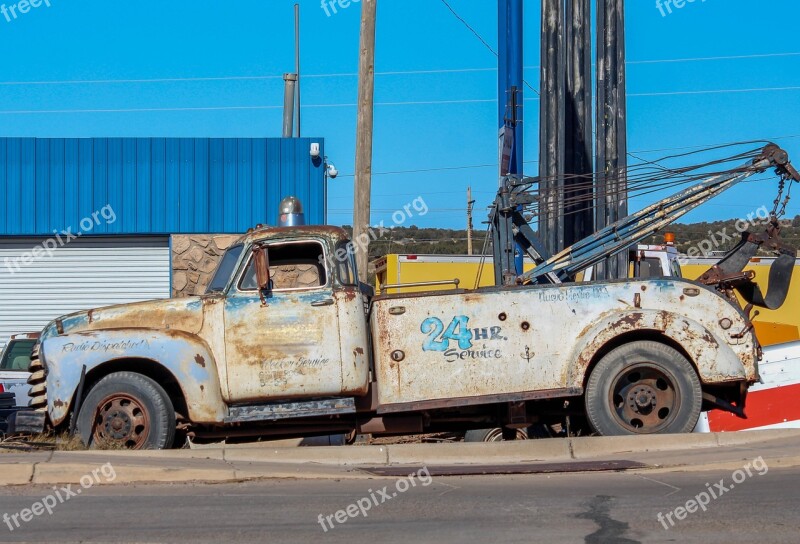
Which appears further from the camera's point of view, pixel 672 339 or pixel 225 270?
pixel 225 270

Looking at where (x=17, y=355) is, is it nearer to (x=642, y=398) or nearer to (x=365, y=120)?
(x=365, y=120)

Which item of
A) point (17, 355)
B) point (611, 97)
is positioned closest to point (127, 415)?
point (17, 355)

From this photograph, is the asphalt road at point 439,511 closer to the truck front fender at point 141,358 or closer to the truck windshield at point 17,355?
the truck front fender at point 141,358

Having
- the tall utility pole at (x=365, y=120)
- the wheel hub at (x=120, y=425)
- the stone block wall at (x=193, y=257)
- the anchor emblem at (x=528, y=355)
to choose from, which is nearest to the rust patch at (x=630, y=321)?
the anchor emblem at (x=528, y=355)

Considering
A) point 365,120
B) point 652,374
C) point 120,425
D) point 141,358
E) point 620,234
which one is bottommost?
point 120,425

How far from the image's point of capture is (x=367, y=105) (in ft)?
45.8

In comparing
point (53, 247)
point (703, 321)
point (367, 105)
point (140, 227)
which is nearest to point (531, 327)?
point (703, 321)

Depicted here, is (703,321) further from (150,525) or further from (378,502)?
(150,525)

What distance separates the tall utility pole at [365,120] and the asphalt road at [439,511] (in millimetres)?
5977

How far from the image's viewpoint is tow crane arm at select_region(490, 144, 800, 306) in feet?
31.5

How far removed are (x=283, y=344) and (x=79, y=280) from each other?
490 inches

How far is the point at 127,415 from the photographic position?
884 centimetres

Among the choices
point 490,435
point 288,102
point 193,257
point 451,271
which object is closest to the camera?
point 490,435

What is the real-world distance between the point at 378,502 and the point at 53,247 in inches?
578
